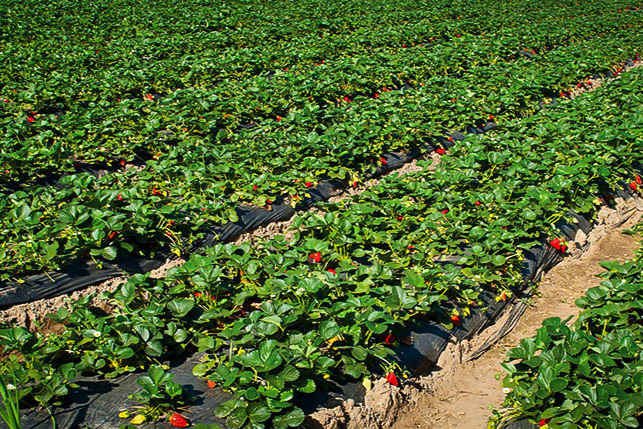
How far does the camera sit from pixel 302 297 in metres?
2.95

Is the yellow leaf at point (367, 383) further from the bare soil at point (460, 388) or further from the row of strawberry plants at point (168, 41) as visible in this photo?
the row of strawberry plants at point (168, 41)

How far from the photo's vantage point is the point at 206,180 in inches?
172

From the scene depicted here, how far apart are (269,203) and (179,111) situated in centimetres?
198

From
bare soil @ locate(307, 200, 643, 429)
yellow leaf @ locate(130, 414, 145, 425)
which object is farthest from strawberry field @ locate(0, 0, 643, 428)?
bare soil @ locate(307, 200, 643, 429)

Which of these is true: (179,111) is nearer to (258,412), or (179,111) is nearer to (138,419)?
(138,419)

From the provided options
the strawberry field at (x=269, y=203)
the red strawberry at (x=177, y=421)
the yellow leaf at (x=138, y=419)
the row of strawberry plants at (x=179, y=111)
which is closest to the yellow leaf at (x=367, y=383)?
the strawberry field at (x=269, y=203)

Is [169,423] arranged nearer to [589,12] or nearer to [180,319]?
[180,319]

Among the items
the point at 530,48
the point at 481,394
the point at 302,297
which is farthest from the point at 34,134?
the point at 530,48

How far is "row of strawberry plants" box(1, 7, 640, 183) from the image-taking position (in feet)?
15.3

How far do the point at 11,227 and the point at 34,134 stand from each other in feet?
6.96

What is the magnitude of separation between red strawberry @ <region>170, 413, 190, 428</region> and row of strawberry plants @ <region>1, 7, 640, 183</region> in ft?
9.91

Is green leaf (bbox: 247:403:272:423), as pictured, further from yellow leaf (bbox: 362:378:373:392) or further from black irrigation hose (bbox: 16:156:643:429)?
yellow leaf (bbox: 362:378:373:392)

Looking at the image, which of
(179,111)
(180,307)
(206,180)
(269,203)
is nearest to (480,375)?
(180,307)

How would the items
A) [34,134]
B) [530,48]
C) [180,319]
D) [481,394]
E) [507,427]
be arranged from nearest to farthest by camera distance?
[507,427]
[180,319]
[481,394]
[34,134]
[530,48]
